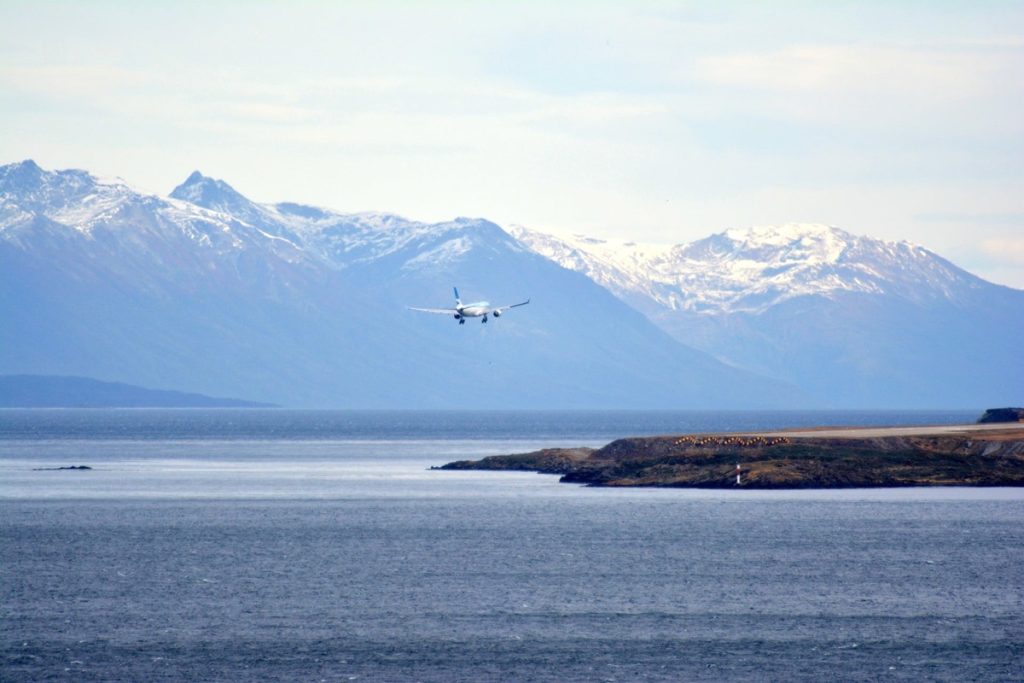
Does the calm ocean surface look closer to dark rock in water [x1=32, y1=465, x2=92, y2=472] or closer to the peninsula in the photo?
the peninsula

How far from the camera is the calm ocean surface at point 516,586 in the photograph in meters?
53.7

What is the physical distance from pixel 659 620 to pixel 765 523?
3329 centimetres

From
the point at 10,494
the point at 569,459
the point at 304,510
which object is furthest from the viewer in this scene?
the point at 569,459

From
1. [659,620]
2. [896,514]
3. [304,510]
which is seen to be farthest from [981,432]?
[659,620]

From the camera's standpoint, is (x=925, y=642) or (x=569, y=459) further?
(x=569, y=459)

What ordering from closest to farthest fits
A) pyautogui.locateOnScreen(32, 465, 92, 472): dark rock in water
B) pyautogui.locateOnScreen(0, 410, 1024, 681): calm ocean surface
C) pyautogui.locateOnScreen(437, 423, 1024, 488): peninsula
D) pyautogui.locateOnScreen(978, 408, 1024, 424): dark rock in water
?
1. pyautogui.locateOnScreen(0, 410, 1024, 681): calm ocean surface
2. pyautogui.locateOnScreen(437, 423, 1024, 488): peninsula
3. pyautogui.locateOnScreen(978, 408, 1024, 424): dark rock in water
4. pyautogui.locateOnScreen(32, 465, 92, 472): dark rock in water

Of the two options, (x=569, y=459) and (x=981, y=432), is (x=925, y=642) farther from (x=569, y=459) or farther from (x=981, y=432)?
(x=569, y=459)

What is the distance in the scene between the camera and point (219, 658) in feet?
177

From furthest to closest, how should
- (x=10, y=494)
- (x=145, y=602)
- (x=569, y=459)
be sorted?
1. (x=569, y=459)
2. (x=10, y=494)
3. (x=145, y=602)

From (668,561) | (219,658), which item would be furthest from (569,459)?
(219,658)

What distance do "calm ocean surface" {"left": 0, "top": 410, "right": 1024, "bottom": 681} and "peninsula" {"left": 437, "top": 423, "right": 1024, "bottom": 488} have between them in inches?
63.8

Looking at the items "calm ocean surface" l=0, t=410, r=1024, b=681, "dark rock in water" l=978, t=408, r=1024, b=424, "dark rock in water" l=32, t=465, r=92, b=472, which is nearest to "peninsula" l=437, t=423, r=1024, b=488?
"calm ocean surface" l=0, t=410, r=1024, b=681

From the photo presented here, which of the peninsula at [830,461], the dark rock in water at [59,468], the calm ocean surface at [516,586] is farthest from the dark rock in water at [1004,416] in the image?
the dark rock in water at [59,468]

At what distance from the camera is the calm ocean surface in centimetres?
5372
